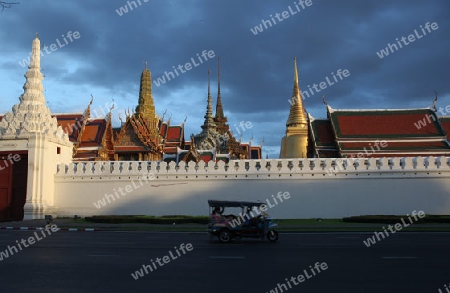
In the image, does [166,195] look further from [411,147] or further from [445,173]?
[411,147]

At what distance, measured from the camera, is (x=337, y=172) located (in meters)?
23.6

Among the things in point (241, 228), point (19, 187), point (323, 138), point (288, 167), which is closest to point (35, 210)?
point (19, 187)

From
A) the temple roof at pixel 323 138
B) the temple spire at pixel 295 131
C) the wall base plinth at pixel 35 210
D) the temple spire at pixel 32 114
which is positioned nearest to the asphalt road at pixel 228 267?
the wall base plinth at pixel 35 210

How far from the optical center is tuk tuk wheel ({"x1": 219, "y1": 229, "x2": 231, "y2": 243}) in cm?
1452

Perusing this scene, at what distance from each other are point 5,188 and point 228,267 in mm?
19976

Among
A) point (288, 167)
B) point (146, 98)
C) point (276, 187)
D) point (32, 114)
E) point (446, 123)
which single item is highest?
point (146, 98)

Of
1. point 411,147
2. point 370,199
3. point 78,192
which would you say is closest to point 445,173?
point 370,199

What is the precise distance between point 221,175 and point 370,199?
24.7 ft

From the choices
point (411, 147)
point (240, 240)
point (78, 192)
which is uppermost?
point (411, 147)

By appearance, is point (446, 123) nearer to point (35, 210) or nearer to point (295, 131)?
point (295, 131)

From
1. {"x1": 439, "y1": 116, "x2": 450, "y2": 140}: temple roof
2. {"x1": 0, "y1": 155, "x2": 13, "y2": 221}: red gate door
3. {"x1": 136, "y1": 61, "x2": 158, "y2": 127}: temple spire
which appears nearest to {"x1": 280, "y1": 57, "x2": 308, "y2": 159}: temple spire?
{"x1": 439, "y1": 116, "x2": 450, "y2": 140}: temple roof

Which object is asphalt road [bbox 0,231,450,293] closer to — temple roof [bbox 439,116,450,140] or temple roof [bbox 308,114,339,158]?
temple roof [bbox 308,114,339,158]

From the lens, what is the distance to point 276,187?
23.8m

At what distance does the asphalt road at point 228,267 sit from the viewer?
7.31m
